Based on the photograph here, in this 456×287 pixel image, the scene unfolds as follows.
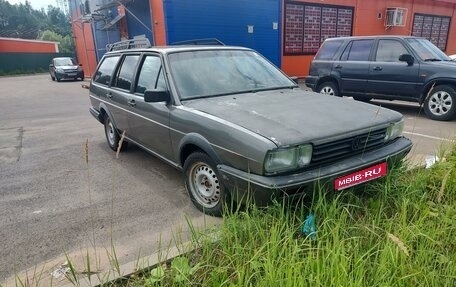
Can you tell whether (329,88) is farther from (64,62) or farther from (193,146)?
(64,62)

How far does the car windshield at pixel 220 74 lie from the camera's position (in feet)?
11.9

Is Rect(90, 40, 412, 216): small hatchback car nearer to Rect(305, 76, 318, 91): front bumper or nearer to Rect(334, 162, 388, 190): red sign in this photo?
Rect(334, 162, 388, 190): red sign

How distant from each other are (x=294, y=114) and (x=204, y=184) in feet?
3.68

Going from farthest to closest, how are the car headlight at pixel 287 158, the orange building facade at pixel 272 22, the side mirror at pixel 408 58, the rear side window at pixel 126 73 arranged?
1. the orange building facade at pixel 272 22
2. the side mirror at pixel 408 58
3. the rear side window at pixel 126 73
4. the car headlight at pixel 287 158

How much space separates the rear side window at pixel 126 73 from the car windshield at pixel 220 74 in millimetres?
928

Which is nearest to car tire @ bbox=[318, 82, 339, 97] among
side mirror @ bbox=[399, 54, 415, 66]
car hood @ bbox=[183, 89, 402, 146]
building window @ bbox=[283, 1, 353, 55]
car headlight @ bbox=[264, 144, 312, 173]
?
→ side mirror @ bbox=[399, 54, 415, 66]

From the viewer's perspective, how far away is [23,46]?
39812 mm

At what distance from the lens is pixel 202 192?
336 cm

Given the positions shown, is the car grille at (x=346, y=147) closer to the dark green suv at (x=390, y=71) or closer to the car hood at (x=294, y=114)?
the car hood at (x=294, y=114)

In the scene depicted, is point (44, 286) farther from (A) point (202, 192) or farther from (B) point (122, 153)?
(B) point (122, 153)

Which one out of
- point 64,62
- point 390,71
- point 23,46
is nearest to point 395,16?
point 390,71

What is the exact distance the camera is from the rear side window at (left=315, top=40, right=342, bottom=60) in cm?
879

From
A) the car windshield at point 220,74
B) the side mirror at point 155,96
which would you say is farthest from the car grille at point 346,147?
the side mirror at point 155,96

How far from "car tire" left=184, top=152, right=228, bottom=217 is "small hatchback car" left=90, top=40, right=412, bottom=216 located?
0.04 ft
